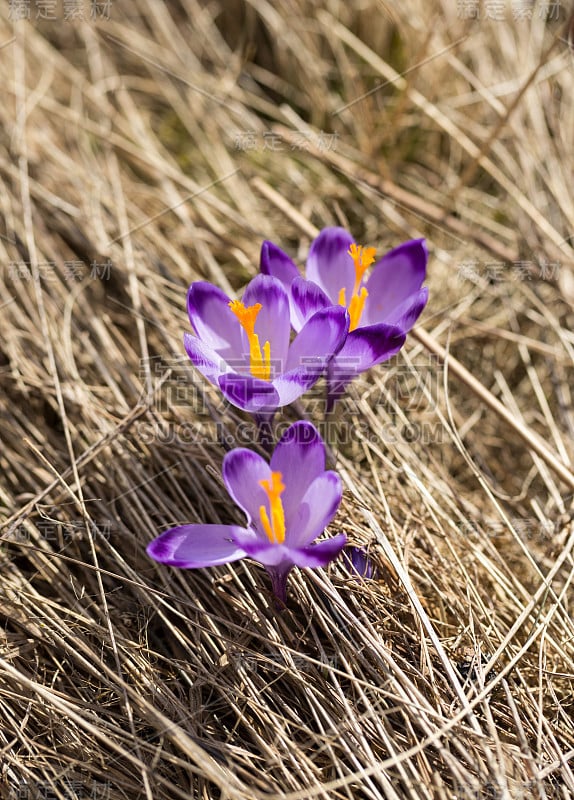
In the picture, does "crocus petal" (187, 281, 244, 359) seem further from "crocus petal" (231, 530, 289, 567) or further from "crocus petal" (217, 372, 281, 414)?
"crocus petal" (231, 530, 289, 567)

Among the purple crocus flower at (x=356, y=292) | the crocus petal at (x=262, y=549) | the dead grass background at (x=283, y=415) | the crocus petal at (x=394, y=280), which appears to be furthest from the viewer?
the crocus petal at (x=394, y=280)

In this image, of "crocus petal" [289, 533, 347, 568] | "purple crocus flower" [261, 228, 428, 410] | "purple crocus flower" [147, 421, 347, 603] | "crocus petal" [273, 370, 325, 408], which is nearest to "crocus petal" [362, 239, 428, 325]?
"purple crocus flower" [261, 228, 428, 410]

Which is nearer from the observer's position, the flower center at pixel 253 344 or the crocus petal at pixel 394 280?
the flower center at pixel 253 344

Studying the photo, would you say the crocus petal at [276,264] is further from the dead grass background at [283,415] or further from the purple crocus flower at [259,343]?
the dead grass background at [283,415]

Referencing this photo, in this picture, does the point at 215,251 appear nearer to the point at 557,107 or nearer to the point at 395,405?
the point at 395,405

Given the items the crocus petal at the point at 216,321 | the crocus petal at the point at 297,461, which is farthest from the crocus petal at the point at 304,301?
the crocus petal at the point at 297,461

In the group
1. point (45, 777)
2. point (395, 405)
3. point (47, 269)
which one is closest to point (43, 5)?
point (47, 269)

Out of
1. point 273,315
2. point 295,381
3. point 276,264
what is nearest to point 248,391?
point 295,381
